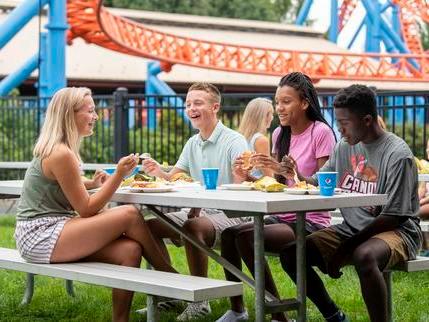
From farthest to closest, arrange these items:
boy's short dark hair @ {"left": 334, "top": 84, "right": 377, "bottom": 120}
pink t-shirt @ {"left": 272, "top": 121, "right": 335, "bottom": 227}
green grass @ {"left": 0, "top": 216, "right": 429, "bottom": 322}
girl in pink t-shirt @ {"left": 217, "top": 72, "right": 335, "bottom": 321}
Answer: green grass @ {"left": 0, "top": 216, "right": 429, "bottom": 322}
pink t-shirt @ {"left": 272, "top": 121, "right": 335, "bottom": 227}
girl in pink t-shirt @ {"left": 217, "top": 72, "right": 335, "bottom": 321}
boy's short dark hair @ {"left": 334, "top": 84, "right": 377, "bottom": 120}

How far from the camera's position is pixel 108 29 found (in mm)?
24375

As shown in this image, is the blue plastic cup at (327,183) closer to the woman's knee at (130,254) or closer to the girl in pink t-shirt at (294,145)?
the girl in pink t-shirt at (294,145)

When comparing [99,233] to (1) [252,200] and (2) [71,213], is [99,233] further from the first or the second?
(1) [252,200]

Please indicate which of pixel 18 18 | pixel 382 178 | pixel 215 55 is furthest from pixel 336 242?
pixel 215 55

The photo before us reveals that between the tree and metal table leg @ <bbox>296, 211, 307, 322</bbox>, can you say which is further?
the tree

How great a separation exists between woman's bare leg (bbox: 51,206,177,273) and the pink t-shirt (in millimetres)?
799

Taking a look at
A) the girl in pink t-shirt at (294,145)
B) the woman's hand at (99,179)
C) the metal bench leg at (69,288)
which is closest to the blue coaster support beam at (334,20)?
the metal bench leg at (69,288)

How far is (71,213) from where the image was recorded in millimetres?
5406

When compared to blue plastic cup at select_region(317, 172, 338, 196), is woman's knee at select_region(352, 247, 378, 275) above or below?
below

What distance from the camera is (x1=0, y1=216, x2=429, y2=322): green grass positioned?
20.3 feet

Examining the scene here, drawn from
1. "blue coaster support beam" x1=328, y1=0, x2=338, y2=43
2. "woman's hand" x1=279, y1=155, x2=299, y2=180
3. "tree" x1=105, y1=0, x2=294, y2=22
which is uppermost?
"tree" x1=105, y1=0, x2=294, y2=22

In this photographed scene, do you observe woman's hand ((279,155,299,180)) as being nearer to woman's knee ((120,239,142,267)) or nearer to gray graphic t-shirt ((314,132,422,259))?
gray graphic t-shirt ((314,132,422,259))

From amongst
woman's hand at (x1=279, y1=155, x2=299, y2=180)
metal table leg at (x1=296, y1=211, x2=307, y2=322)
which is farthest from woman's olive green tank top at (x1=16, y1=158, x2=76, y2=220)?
metal table leg at (x1=296, y1=211, x2=307, y2=322)

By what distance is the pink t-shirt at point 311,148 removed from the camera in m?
5.58
